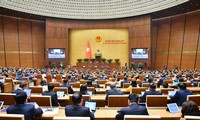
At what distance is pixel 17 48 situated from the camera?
21953 mm

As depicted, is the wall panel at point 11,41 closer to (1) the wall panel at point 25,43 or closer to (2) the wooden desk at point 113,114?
(1) the wall panel at point 25,43

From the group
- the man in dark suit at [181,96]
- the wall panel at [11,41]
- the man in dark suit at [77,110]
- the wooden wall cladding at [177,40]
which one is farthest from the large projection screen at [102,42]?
the man in dark suit at [77,110]

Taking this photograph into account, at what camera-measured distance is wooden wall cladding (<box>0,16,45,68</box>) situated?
20.6m

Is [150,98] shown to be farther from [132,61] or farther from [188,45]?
[132,61]

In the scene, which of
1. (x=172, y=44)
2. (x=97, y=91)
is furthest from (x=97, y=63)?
(x=97, y=91)

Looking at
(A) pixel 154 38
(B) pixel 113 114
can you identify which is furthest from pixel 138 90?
(A) pixel 154 38

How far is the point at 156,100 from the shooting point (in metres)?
4.41

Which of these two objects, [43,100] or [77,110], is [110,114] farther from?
[43,100]

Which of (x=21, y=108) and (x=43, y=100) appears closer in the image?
(x=21, y=108)

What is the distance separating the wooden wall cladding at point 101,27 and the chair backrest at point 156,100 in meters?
17.9

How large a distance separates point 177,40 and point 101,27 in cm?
986

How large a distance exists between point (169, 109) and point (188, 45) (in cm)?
1786

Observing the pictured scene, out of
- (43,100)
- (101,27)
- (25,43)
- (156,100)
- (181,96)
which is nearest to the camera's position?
(43,100)

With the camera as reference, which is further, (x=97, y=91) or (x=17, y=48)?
(x=17, y=48)
